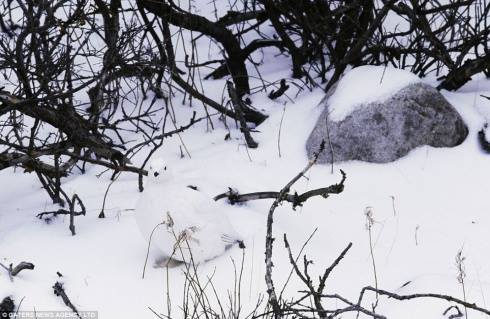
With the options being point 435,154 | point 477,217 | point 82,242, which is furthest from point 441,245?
point 82,242

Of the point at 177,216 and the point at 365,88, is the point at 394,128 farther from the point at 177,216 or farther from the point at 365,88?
the point at 177,216

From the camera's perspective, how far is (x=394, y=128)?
4223mm

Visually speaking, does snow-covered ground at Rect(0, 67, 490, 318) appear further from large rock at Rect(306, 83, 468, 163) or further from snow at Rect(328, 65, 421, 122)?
snow at Rect(328, 65, 421, 122)

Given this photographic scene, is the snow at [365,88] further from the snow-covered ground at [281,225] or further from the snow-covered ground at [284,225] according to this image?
the snow-covered ground at [284,225]

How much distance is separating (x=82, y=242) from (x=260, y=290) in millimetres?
990

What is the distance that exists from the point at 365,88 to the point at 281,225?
1.15 m

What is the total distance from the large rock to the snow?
0.04m

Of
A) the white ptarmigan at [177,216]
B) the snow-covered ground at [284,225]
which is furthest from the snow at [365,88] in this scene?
the white ptarmigan at [177,216]

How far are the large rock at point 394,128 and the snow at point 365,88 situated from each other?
0.12ft

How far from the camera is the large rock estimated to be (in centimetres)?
423

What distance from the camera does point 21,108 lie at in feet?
12.2

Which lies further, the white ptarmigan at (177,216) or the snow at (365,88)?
the snow at (365,88)

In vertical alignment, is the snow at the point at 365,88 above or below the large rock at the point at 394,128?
above

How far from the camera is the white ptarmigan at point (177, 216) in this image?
310 cm
